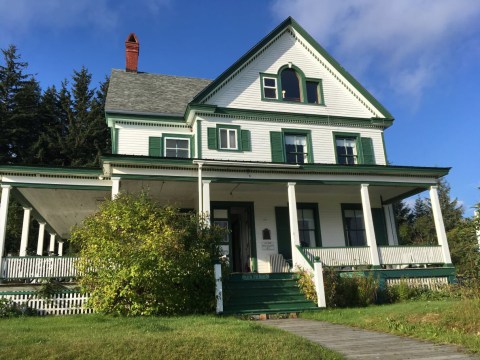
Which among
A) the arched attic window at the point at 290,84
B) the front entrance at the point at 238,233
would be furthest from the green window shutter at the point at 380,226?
the arched attic window at the point at 290,84

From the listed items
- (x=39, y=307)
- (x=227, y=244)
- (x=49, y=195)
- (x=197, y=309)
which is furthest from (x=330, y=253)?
(x=49, y=195)

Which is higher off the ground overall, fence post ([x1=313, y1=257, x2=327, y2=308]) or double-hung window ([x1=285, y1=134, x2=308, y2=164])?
double-hung window ([x1=285, y1=134, x2=308, y2=164])

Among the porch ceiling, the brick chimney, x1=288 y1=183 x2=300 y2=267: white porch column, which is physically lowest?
x1=288 y1=183 x2=300 y2=267: white porch column

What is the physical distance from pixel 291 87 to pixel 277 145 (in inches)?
118

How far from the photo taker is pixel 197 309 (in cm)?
991

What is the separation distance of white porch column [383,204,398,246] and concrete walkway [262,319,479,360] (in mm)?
9648

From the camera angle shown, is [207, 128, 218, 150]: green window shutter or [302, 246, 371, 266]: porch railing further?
[207, 128, 218, 150]: green window shutter

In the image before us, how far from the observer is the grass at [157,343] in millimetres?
5234

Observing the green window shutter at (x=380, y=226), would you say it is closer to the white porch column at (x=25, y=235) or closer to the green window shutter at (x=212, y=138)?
the green window shutter at (x=212, y=138)

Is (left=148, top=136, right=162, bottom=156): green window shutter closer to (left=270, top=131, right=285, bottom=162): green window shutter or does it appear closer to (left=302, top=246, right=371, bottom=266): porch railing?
(left=270, top=131, right=285, bottom=162): green window shutter

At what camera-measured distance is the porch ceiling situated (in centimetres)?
1403

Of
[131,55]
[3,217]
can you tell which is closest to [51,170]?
[3,217]

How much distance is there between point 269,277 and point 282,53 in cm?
1019

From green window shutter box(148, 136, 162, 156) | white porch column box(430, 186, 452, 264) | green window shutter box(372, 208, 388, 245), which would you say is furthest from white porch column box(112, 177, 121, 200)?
white porch column box(430, 186, 452, 264)
